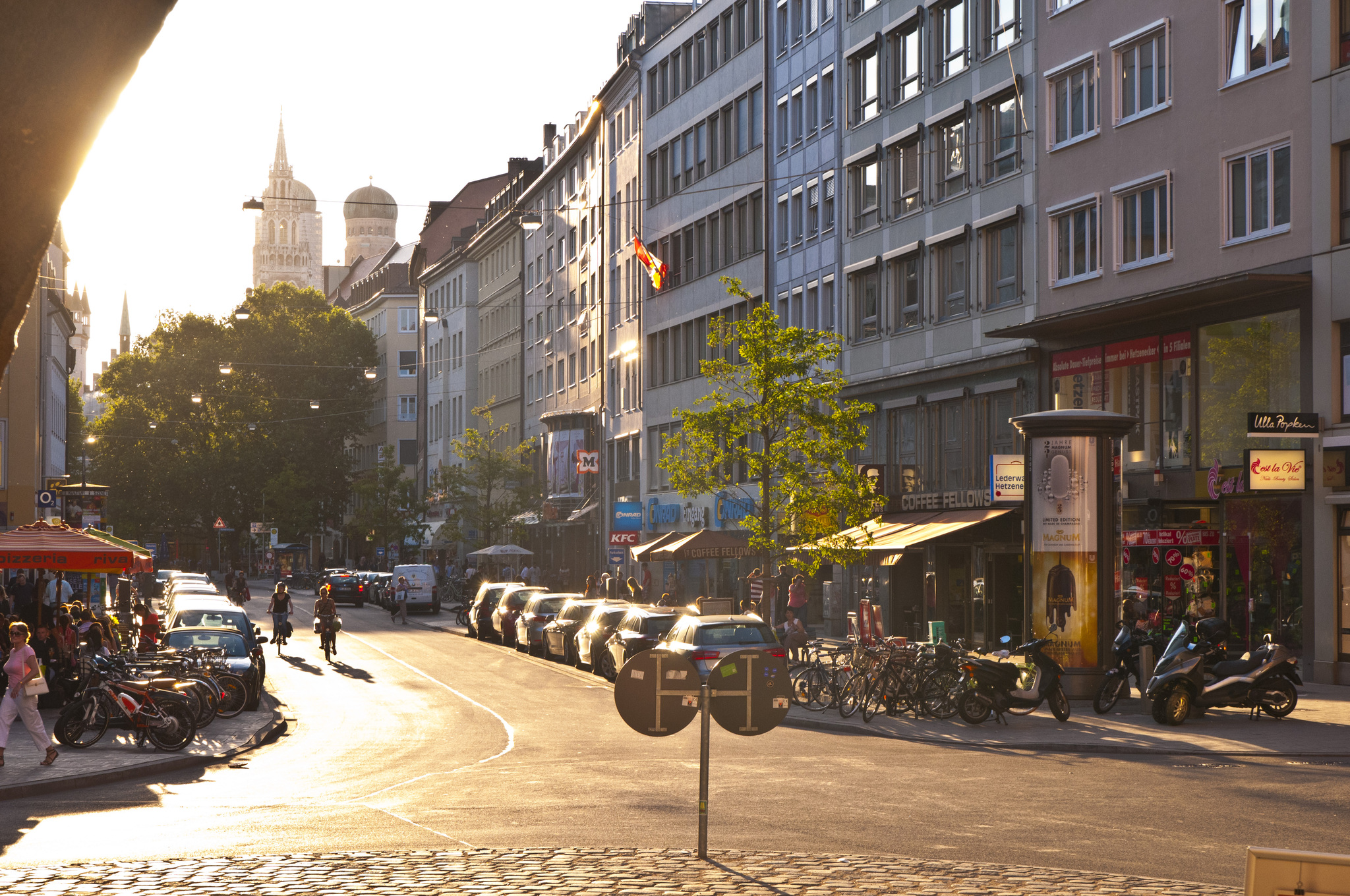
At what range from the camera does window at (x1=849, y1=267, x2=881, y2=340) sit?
44.8 meters

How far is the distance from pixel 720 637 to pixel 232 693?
730 centimetres

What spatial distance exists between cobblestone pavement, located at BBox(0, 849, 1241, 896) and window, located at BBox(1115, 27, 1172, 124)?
25.1 m

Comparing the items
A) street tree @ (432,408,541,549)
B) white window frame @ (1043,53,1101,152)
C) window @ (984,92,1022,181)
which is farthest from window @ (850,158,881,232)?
street tree @ (432,408,541,549)

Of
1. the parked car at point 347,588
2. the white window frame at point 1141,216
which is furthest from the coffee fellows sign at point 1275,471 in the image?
the parked car at point 347,588

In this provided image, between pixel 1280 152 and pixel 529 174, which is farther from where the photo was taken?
pixel 529 174

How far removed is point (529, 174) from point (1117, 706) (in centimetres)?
7177

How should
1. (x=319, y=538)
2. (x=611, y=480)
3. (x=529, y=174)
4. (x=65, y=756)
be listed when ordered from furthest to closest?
1. (x=319, y=538)
2. (x=529, y=174)
3. (x=611, y=480)
4. (x=65, y=756)

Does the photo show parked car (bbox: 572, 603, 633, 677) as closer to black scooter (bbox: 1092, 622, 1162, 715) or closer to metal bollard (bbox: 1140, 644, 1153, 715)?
black scooter (bbox: 1092, 622, 1162, 715)

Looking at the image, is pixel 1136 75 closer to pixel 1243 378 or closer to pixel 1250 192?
pixel 1250 192

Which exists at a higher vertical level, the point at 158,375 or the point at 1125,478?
the point at 158,375

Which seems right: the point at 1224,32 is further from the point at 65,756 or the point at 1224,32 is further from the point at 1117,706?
the point at 65,756

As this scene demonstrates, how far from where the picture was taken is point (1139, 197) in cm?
3353

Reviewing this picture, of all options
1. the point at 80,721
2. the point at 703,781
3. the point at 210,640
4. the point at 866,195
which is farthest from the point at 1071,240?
the point at 703,781

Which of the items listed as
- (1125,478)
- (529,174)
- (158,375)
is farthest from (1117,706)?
(158,375)
